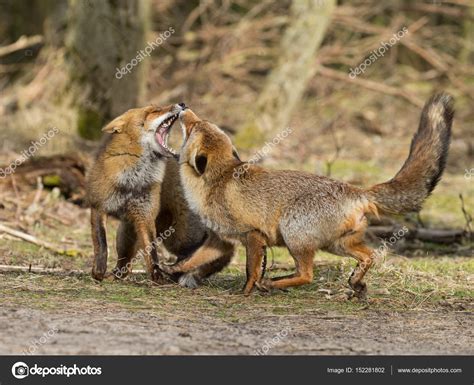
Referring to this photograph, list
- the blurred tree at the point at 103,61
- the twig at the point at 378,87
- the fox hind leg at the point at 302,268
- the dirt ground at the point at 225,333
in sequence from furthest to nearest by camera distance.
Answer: the twig at the point at 378,87 < the blurred tree at the point at 103,61 < the fox hind leg at the point at 302,268 < the dirt ground at the point at 225,333

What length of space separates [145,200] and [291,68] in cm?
1032

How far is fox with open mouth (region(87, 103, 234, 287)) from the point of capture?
25.4 feet

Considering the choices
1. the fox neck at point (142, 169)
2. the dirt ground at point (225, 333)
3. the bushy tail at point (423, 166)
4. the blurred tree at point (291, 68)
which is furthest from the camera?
the blurred tree at point (291, 68)

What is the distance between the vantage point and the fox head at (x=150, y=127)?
7918 millimetres

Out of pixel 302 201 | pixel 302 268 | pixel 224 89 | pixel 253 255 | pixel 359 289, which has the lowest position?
pixel 359 289

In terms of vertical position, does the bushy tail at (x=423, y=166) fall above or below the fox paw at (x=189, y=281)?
above

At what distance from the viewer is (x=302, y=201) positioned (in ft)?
23.9

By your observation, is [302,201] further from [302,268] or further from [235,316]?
[235,316]

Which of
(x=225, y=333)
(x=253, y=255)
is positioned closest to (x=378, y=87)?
(x=253, y=255)

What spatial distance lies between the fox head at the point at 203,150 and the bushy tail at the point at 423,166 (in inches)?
51.9

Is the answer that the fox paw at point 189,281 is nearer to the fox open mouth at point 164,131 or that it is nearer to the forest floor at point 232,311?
the forest floor at point 232,311

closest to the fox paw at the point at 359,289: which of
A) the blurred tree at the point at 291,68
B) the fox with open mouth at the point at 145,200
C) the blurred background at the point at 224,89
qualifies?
the fox with open mouth at the point at 145,200
